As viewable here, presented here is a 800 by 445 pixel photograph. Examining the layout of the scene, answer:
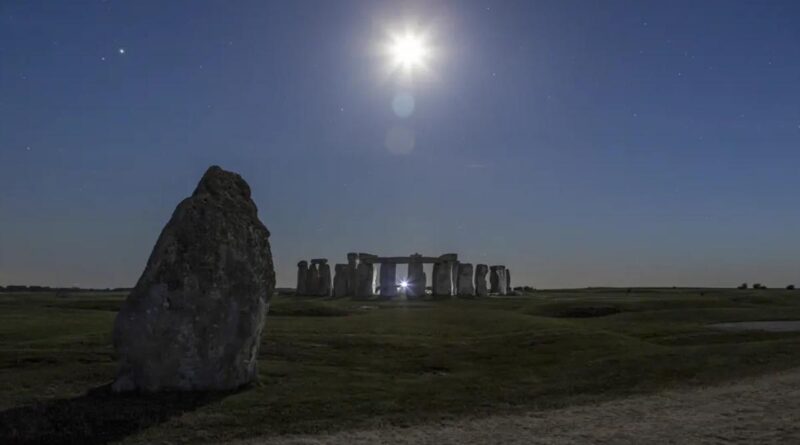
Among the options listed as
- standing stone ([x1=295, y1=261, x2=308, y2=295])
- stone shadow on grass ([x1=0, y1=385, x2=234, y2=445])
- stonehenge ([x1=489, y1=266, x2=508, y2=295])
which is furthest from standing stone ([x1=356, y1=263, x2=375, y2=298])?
stone shadow on grass ([x1=0, y1=385, x2=234, y2=445])

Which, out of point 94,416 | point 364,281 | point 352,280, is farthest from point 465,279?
point 94,416

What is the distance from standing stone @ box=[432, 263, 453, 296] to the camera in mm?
60719

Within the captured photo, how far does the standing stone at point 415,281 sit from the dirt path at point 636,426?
144ft

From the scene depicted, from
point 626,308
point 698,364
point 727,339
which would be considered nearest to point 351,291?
point 626,308

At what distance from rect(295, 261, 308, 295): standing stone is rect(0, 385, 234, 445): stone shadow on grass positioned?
5062 centimetres

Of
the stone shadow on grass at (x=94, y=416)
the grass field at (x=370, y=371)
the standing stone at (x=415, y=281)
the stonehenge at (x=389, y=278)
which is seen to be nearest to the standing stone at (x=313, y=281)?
the stonehenge at (x=389, y=278)

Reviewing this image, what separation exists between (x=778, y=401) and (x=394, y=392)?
9.00 m

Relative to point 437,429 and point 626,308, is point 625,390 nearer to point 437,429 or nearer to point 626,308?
point 437,429

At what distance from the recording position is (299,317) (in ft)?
122

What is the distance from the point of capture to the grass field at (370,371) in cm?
1455

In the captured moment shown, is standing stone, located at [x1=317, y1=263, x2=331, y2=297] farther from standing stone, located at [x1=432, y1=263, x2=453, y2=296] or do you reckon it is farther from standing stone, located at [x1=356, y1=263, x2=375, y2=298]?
standing stone, located at [x1=432, y1=263, x2=453, y2=296]

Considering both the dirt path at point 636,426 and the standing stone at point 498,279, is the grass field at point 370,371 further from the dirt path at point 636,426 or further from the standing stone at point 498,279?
the standing stone at point 498,279

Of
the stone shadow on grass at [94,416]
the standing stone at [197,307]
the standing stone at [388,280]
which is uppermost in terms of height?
the standing stone at [388,280]

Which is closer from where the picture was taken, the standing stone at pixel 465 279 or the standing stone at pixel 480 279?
the standing stone at pixel 465 279
